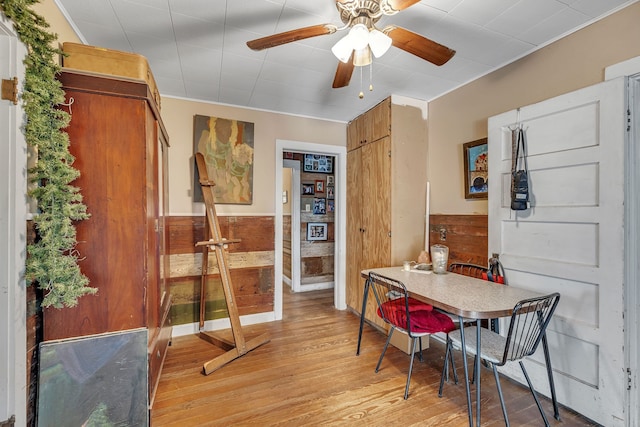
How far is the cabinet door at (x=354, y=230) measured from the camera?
3.46 meters

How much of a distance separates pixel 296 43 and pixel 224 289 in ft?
6.90

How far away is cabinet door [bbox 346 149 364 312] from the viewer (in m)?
3.46

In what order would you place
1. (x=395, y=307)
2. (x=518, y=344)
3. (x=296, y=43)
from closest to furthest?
1. (x=518, y=344)
2. (x=296, y=43)
3. (x=395, y=307)

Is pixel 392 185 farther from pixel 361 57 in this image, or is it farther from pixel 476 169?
pixel 361 57

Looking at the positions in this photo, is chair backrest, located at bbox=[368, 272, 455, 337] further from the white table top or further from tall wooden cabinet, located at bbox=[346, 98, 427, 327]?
tall wooden cabinet, located at bbox=[346, 98, 427, 327]

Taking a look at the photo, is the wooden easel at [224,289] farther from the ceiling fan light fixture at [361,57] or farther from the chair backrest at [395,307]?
the ceiling fan light fixture at [361,57]

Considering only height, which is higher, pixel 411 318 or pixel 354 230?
pixel 354 230

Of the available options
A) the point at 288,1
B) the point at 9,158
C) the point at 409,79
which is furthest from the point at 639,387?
the point at 9,158

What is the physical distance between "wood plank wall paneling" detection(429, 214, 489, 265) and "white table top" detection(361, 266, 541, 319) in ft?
1.15

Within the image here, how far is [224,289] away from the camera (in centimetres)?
256

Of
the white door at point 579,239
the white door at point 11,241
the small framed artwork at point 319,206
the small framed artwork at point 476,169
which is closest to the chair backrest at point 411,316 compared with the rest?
the white door at point 579,239

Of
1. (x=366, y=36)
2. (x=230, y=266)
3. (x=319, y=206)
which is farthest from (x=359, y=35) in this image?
(x=319, y=206)

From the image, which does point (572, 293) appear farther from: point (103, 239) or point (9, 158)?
Result: point (9, 158)

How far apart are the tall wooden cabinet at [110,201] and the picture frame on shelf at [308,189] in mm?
3217
